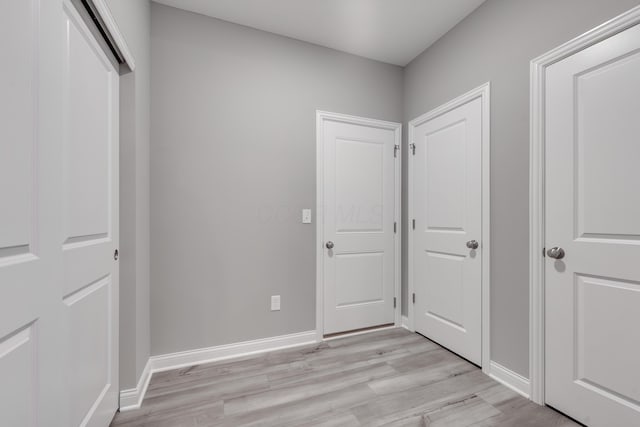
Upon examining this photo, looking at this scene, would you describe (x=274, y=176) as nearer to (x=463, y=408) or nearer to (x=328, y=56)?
(x=328, y=56)

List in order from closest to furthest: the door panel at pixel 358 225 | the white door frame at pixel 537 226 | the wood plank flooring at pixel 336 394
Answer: the wood plank flooring at pixel 336 394, the white door frame at pixel 537 226, the door panel at pixel 358 225

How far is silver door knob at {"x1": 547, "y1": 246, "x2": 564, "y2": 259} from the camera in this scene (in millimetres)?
1567

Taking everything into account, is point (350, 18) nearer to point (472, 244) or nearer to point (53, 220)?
point (472, 244)

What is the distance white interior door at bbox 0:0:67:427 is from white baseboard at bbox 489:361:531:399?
7.73 ft

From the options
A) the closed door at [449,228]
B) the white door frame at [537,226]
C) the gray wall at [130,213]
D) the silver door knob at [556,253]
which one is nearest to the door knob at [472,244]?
the closed door at [449,228]

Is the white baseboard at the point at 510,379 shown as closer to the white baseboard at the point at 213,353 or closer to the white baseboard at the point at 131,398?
the white baseboard at the point at 213,353

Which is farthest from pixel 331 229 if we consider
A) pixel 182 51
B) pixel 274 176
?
pixel 182 51

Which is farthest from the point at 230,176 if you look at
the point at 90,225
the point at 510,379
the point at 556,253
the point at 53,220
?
the point at 510,379

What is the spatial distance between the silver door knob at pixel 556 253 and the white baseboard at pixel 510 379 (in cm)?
81

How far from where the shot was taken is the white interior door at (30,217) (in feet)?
2.30

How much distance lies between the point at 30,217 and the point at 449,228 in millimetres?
2492

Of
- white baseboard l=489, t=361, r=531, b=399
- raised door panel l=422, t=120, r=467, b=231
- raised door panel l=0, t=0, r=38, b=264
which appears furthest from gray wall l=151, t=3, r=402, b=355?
white baseboard l=489, t=361, r=531, b=399

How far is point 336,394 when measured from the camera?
175 cm

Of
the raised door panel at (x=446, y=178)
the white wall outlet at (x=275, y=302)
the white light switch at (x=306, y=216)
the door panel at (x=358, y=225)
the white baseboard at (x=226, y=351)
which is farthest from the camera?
the door panel at (x=358, y=225)
